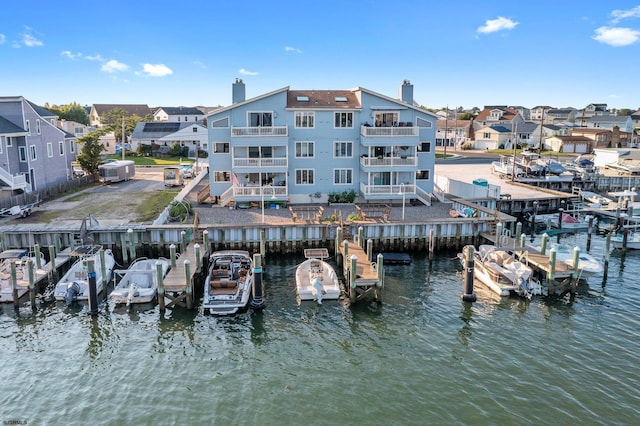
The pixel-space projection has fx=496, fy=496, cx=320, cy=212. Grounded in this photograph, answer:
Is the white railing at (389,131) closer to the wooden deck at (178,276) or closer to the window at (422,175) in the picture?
the window at (422,175)

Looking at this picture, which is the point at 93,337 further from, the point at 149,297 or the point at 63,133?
the point at 63,133

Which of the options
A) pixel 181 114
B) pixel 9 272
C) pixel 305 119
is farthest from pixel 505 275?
pixel 181 114

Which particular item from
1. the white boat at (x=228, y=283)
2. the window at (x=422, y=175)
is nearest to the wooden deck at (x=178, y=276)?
the white boat at (x=228, y=283)

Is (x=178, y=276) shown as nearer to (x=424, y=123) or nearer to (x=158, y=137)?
(x=424, y=123)

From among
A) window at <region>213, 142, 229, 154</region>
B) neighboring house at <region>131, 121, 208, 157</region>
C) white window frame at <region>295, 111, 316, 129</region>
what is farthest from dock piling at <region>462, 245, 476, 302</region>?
neighboring house at <region>131, 121, 208, 157</region>

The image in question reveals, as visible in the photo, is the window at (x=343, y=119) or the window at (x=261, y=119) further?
the window at (x=343, y=119)

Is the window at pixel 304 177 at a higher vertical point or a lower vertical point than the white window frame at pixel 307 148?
lower

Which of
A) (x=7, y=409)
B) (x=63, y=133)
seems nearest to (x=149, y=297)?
(x=7, y=409)
